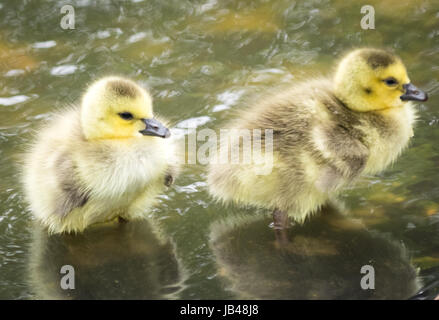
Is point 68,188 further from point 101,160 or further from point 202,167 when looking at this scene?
point 202,167

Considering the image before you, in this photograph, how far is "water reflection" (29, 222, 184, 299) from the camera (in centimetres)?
250

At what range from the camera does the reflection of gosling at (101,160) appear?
2684 mm

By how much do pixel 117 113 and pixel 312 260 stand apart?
91 cm

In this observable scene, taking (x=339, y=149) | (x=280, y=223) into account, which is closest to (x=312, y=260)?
(x=280, y=223)

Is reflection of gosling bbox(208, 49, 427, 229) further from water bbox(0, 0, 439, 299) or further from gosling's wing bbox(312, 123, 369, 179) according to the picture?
water bbox(0, 0, 439, 299)

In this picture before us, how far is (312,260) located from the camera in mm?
2627

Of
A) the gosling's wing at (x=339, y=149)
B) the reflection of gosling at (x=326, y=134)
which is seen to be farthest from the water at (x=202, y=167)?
the gosling's wing at (x=339, y=149)

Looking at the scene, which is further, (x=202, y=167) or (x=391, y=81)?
(x=202, y=167)

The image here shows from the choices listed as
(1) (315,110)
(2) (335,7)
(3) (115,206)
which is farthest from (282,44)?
(3) (115,206)

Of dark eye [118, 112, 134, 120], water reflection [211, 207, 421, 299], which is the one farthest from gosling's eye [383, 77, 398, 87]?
dark eye [118, 112, 134, 120]

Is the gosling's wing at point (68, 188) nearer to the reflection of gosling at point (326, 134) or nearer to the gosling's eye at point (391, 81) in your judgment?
the reflection of gosling at point (326, 134)

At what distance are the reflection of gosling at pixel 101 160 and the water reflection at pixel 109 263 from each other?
0.09 meters
